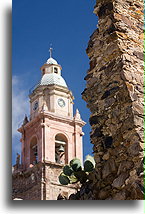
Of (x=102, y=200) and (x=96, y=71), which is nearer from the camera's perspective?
(x=102, y=200)

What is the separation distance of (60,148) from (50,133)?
1303 millimetres

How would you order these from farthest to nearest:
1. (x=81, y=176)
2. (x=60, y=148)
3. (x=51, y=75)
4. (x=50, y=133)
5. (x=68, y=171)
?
1. (x=51, y=75)
2. (x=60, y=148)
3. (x=50, y=133)
4. (x=68, y=171)
5. (x=81, y=176)

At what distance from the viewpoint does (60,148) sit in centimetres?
3791

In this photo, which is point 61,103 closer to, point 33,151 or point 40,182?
point 33,151

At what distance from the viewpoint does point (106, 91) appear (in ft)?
17.3

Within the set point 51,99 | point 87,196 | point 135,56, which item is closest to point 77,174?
point 87,196

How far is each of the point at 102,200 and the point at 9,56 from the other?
144cm

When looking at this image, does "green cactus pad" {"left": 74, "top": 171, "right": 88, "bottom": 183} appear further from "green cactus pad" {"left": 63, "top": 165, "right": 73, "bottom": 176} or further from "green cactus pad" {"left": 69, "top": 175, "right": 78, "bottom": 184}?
"green cactus pad" {"left": 63, "top": 165, "right": 73, "bottom": 176}

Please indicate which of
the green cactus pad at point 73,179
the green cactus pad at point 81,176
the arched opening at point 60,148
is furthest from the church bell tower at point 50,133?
the green cactus pad at point 81,176

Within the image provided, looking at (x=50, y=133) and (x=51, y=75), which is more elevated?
(x=51, y=75)

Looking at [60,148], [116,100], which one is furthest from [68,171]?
[60,148]

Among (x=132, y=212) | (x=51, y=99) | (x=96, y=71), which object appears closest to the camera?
(x=132, y=212)

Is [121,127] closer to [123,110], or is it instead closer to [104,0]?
[123,110]

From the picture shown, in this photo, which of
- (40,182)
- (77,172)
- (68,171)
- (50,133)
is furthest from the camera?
(50,133)
